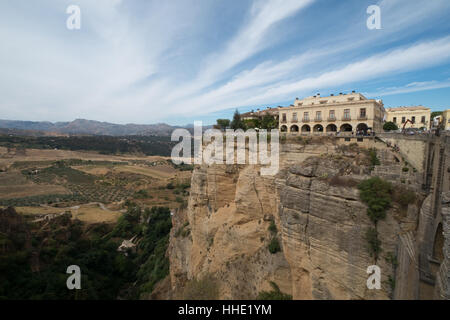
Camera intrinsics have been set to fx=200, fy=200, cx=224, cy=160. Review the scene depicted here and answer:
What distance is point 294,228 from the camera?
10453 mm

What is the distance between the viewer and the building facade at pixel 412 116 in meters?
27.7

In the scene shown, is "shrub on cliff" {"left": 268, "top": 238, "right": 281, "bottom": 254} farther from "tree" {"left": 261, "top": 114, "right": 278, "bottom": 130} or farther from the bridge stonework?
"tree" {"left": 261, "top": 114, "right": 278, "bottom": 130}

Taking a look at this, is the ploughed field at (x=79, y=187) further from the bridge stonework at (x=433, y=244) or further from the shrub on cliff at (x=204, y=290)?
the bridge stonework at (x=433, y=244)

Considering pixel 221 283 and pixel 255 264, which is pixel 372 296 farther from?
pixel 221 283

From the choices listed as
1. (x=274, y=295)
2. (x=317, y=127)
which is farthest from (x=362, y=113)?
(x=274, y=295)

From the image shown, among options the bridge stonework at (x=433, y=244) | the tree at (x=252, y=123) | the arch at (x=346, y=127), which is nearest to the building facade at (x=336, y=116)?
the arch at (x=346, y=127)

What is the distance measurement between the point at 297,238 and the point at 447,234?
19.1ft

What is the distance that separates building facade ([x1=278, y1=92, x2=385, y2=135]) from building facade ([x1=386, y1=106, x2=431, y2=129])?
10577 mm

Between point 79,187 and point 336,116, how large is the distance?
64501 mm

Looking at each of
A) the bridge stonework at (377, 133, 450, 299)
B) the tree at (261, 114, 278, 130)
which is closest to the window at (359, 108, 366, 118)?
the tree at (261, 114, 278, 130)

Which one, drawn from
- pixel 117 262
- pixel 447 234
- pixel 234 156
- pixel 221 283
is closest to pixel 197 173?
pixel 234 156

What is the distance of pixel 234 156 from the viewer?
17.2 m

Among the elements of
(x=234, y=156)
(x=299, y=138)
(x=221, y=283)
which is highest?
(x=299, y=138)

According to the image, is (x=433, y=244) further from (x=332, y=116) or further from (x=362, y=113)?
(x=332, y=116)
